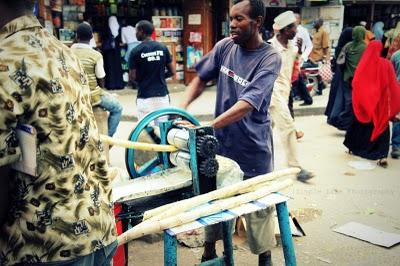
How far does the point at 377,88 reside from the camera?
6.02 metres

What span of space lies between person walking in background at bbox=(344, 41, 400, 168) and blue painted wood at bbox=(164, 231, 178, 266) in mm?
4656

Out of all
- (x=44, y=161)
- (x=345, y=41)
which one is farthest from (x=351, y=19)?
(x=44, y=161)

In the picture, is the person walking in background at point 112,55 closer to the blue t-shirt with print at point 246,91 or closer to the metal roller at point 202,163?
the blue t-shirt with print at point 246,91

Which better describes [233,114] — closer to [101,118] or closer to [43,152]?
[43,152]

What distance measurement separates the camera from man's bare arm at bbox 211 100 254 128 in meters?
2.89

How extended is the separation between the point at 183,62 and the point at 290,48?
6.91m

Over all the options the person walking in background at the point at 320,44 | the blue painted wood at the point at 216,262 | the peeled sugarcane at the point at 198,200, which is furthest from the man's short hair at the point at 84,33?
the person walking in background at the point at 320,44

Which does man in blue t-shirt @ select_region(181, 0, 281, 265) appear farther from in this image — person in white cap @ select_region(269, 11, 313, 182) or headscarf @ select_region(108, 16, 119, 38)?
headscarf @ select_region(108, 16, 119, 38)

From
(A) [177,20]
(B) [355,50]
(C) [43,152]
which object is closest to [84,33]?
(B) [355,50]

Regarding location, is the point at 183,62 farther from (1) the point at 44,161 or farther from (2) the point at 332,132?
(1) the point at 44,161

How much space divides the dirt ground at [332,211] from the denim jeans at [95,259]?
6.60ft

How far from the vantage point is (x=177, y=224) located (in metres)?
2.10

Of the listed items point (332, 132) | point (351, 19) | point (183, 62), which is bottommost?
point (332, 132)

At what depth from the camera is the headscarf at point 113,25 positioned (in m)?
11.4
